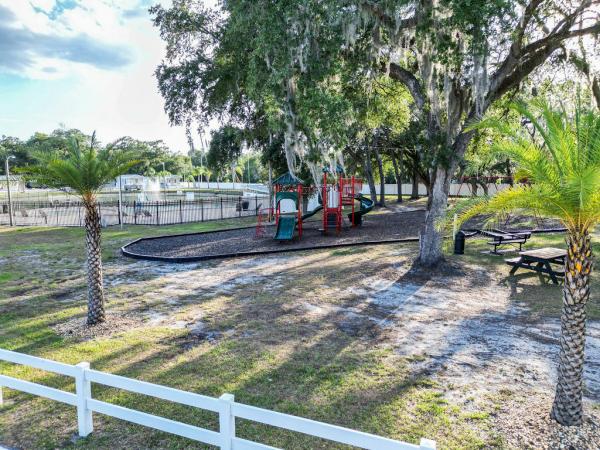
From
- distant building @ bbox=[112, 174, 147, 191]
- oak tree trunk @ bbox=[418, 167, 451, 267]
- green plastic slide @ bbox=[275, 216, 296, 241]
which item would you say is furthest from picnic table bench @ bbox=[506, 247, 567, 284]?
distant building @ bbox=[112, 174, 147, 191]

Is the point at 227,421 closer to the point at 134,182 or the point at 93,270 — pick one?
the point at 93,270

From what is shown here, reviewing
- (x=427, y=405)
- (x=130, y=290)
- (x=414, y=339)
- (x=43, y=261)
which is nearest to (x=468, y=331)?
(x=414, y=339)

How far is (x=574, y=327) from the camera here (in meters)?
3.84

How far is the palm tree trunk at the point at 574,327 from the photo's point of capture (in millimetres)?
3771

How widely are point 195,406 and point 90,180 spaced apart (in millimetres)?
4768

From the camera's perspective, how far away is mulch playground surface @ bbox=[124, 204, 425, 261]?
514 inches

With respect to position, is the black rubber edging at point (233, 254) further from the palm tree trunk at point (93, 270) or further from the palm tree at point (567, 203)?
the palm tree at point (567, 203)

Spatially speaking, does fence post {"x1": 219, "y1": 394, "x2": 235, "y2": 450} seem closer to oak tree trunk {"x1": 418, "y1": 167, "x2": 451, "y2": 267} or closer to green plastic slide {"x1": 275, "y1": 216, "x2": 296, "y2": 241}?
oak tree trunk {"x1": 418, "y1": 167, "x2": 451, "y2": 267}

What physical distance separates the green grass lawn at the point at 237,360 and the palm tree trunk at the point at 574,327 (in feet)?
2.42

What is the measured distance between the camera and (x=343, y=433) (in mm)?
2672

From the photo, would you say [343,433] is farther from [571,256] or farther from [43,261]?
[43,261]

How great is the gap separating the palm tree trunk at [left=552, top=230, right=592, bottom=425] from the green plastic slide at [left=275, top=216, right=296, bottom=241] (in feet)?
37.1

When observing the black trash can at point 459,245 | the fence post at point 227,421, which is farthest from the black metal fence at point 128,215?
the fence post at point 227,421

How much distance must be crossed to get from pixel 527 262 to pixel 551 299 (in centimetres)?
160
